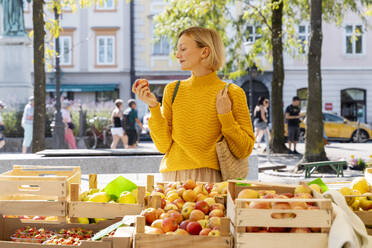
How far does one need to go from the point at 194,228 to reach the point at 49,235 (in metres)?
0.94

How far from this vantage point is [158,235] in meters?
2.29

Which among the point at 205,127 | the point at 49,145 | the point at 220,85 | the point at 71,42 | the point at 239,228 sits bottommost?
the point at 49,145

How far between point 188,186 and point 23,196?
4.47 ft

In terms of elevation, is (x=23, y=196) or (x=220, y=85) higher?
(x=220, y=85)

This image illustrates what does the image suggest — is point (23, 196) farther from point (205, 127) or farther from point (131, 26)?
point (131, 26)

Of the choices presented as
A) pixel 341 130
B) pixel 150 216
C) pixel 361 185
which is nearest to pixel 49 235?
pixel 150 216

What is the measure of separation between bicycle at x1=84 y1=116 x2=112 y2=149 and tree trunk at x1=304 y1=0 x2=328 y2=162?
7.75 meters

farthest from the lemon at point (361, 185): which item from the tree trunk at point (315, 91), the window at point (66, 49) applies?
the window at point (66, 49)

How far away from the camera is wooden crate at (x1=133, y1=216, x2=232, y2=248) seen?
2.28 meters

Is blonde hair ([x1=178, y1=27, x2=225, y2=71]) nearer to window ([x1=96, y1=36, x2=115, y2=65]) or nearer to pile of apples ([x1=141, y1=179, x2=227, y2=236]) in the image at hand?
pile of apples ([x1=141, y1=179, x2=227, y2=236])

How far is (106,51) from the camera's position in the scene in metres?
32.1

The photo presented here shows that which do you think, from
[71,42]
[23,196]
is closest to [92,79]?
[71,42]

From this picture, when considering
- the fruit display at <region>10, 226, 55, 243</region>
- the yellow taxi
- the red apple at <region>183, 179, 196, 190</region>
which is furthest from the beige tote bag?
the yellow taxi

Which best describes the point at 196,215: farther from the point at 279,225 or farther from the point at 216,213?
the point at 279,225
